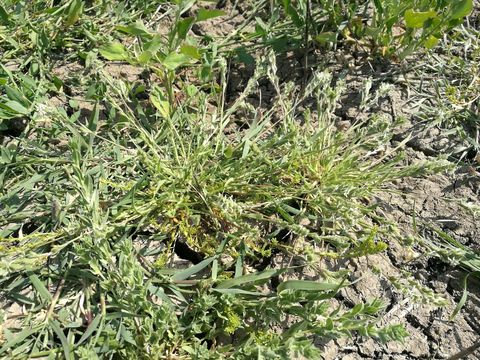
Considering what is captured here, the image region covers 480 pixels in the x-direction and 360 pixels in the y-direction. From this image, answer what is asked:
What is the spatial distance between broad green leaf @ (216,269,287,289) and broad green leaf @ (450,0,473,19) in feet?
4.18

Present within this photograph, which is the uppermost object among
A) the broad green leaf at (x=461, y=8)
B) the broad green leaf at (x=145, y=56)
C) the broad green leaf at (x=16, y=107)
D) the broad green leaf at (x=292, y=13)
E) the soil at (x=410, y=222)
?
the broad green leaf at (x=145, y=56)

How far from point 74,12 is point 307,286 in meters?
1.58

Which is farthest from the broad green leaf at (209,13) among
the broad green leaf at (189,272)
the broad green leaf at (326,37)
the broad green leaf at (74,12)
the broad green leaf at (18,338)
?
the broad green leaf at (18,338)

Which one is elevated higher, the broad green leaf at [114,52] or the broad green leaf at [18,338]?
the broad green leaf at [114,52]

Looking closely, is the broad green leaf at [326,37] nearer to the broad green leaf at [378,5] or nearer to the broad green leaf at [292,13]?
the broad green leaf at [292,13]

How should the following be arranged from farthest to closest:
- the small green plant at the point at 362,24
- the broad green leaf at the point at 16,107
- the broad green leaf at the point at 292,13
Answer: the broad green leaf at the point at 292,13
the small green plant at the point at 362,24
the broad green leaf at the point at 16,107

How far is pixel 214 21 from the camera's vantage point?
2861mm

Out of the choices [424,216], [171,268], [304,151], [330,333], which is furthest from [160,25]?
[330,333]

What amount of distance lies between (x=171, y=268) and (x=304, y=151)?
626mm

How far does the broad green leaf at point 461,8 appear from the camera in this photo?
7.69 feet

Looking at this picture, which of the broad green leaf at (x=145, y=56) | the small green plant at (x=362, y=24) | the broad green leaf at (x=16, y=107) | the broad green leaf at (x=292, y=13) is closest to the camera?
the broad green leaf at (x=145, y=56)

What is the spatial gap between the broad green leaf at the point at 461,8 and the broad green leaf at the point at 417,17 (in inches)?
3.1

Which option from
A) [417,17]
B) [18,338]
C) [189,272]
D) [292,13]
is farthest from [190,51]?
[18,338]

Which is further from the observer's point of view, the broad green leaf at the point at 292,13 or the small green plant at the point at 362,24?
the broad green leaf at the point at 292,13
